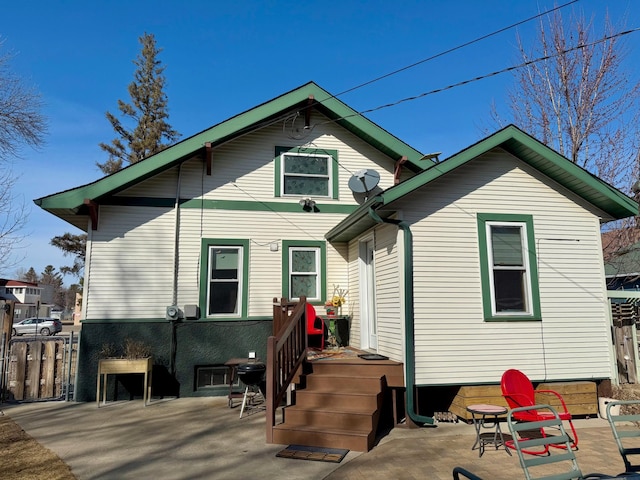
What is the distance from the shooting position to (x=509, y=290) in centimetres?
661

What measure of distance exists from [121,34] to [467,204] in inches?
345

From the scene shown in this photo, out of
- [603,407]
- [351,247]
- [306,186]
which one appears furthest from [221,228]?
[603,407]

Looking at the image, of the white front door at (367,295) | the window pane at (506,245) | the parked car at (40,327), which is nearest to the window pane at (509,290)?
the window pane at (506,245)

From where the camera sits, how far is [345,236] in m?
8.49

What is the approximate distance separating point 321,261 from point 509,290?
3.80 meters

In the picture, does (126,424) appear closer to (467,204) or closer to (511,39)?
(467,204)

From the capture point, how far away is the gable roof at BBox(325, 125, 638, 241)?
238 inches

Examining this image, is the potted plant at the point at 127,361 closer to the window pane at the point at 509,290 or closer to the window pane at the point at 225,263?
the window pane at the point at 225,263

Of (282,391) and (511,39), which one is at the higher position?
(511,39)

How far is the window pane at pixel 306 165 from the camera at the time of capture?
9.23 m

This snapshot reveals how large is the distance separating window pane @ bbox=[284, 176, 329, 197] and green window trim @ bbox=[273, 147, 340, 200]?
15 centimetres

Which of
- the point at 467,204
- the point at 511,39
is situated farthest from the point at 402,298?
the point at 511,39

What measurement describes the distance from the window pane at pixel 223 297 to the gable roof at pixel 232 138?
2617mm

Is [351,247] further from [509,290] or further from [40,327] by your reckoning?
[40,327]
